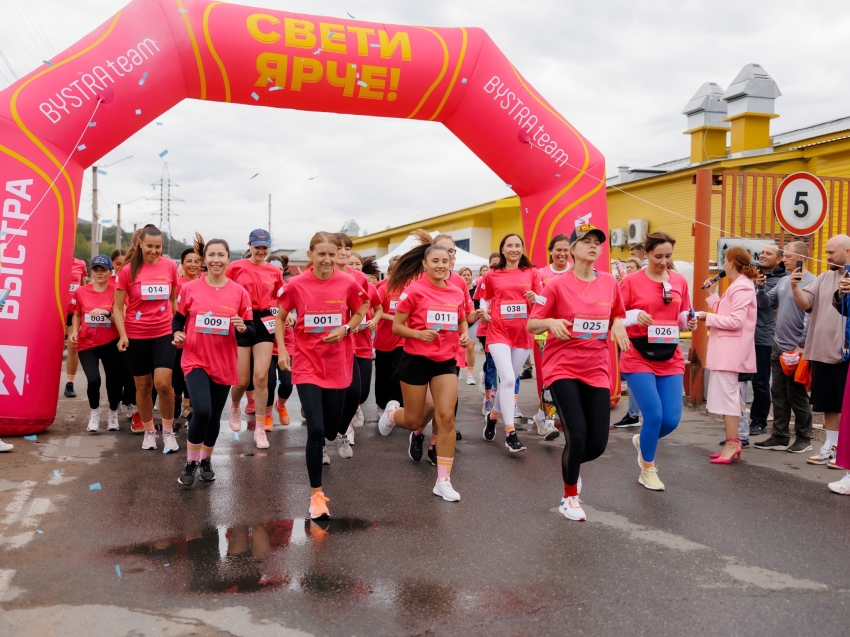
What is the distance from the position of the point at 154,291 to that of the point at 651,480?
15.8ft

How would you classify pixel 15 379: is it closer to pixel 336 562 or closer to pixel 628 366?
pixel 336 562

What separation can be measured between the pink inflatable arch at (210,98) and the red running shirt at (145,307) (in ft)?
3.59

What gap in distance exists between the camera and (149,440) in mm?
7230

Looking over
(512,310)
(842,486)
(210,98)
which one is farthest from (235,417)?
(842,486)

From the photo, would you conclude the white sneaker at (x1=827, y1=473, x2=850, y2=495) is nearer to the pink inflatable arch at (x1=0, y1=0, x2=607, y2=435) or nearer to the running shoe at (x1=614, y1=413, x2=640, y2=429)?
the running shoe at (x1=614, y1=413, x2=640, y2=429)

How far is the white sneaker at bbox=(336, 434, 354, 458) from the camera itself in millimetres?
6734

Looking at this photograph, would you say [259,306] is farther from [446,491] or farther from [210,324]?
[446,491]

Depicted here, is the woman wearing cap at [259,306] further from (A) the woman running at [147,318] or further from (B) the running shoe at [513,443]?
(B) the running shoe at [513,443]

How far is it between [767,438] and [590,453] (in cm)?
360

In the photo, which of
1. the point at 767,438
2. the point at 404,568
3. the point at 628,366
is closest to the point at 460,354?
the point at 628,366

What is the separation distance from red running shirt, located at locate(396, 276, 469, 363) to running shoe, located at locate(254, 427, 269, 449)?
2.36m

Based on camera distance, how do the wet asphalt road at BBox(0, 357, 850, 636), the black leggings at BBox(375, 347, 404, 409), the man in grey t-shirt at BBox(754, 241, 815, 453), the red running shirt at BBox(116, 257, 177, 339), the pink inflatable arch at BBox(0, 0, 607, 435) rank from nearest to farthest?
the wet asphalt road at BBox(0, 357, 850, 636), the red running shirt at BBox(116, 257, 177, 339), the man in grey t-shirt at BBox(754, 241, 815, 453), the pink inflatable arch at BBox(0, 0, 607, 435), the black leggings at BBox(375, 347, 404, 409)

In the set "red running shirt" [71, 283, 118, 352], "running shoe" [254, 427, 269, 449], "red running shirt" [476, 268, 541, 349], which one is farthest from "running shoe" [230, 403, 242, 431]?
"red running shirt" [476, 268, 541, 349]

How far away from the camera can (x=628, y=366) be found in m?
5.82
